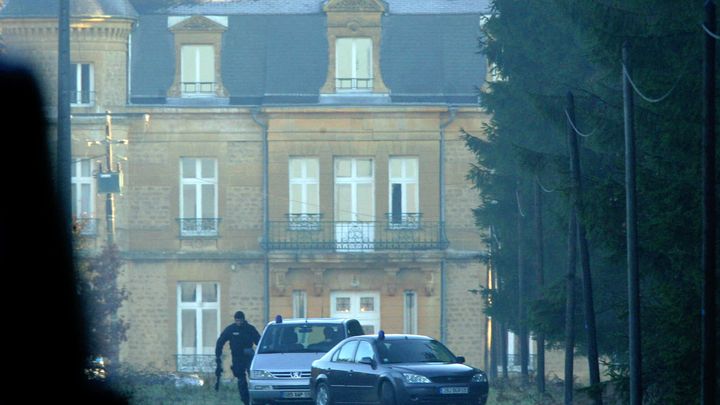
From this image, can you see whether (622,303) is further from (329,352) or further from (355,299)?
(355,299)

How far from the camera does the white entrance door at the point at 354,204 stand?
5100 centimetres

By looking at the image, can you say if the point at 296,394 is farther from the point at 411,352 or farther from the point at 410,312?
the point at 410,312

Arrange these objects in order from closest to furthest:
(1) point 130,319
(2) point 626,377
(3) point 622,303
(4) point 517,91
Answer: (2) point 626,377
(3) point 622,303
(4) point 517,91
(1) point 130,319

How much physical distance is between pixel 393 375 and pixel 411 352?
128 centimetres

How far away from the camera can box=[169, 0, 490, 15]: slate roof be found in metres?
52.2

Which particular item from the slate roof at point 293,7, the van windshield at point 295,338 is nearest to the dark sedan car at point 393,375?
the van windshield at point 295,338

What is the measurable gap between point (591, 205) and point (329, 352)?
6477 mm

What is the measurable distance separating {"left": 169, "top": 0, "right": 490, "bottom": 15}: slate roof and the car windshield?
2602cm

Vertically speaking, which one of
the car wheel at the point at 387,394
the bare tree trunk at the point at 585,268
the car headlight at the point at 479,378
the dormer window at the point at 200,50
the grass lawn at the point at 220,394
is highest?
the dormer window at the point at 200,50

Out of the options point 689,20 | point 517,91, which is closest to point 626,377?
point 689,20

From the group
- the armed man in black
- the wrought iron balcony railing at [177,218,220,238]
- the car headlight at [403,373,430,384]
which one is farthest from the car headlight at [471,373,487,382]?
the wrought iron balcony railing at [177,218,220,238]

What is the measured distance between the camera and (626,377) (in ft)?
75.8

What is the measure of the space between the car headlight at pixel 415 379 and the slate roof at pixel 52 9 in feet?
88.8

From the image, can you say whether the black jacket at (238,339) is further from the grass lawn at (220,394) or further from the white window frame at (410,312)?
the white window frame at (410,312)
